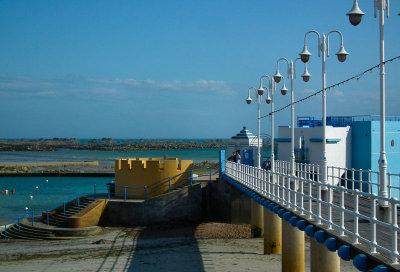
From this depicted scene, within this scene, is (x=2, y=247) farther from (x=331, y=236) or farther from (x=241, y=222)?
(x=331, y=236)

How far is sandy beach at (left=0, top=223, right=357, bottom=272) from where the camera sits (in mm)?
17109

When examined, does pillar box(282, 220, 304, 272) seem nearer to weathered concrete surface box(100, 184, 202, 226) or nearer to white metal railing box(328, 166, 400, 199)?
white metal railing box(328, 166, 400, 199)

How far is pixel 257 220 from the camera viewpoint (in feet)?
70.2

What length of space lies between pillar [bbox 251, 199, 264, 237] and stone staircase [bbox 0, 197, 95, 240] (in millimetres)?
Answer: 8553

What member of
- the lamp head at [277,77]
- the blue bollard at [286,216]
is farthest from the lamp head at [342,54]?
the lamp head at [277,77]

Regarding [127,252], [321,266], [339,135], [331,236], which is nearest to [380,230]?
[331,236]

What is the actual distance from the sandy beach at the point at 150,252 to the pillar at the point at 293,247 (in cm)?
235

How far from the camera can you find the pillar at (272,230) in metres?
17.5

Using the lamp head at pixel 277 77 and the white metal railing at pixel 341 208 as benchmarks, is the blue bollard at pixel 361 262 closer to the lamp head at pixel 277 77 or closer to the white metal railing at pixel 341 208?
the white metal railing at pixel 341 208

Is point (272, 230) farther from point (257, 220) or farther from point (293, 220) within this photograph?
point (293, 220)

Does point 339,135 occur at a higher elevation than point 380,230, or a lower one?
higher

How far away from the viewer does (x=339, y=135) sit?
25.0m

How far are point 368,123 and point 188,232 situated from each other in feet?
33.5

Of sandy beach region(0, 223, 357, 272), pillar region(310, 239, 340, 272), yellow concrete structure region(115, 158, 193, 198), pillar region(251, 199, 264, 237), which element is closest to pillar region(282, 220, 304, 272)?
sandy beach region(0, 223, 357, 272)
